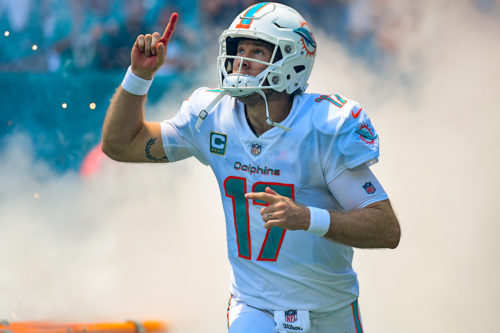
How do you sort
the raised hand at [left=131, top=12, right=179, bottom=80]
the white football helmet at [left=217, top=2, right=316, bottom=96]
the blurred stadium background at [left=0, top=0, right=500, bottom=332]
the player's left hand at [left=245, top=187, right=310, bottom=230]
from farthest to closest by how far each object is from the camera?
the blurred stadium background at [left=0, top=0, right=500, bottom=332] → the raised hand at [left=131, top=12, right=179, bottom=80] → the white football helmet at [left=217, top=2, right=316, bottom=96] → the player's left hand at [left=245, top=187, right=310, bottom=230]

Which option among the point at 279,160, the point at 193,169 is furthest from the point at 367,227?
the point at 193,169

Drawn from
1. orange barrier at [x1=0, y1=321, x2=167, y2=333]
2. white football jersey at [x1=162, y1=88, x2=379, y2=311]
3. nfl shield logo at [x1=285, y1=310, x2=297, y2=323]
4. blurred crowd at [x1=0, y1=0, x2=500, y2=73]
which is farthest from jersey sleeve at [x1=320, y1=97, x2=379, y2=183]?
blurred crowd at [x1=0, y1=0, x2=500, y2=73]

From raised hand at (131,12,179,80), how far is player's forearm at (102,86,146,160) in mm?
119

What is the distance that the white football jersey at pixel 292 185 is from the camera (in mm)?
3148

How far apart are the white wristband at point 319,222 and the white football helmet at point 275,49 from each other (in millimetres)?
586

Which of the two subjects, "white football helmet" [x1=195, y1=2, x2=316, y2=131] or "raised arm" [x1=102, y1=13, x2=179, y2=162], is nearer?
"white football helmet" [x1=195, y1=2, x2=316, y2=131]

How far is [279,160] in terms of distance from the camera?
3.22m

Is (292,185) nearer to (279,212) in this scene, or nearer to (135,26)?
(279,212)

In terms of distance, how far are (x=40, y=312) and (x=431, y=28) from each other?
379 centimetres

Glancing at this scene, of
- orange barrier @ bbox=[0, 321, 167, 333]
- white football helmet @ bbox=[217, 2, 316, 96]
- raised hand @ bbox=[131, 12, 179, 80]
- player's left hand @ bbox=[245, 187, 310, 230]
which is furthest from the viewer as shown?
orange barrier @ bbox=[0, 321, 167, 333]

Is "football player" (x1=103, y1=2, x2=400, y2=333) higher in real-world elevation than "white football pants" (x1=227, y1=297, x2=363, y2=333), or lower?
higher

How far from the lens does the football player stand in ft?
10.2

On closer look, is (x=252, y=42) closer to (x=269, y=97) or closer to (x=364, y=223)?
(x=269, y=97)

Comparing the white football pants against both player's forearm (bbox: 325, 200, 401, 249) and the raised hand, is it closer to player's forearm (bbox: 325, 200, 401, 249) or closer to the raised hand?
player's forearm (bbox: 325, 200, 401, 249)
